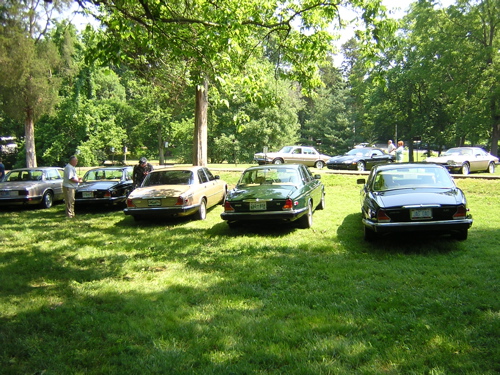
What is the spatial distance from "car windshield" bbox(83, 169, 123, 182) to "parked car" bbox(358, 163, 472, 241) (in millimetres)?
8470

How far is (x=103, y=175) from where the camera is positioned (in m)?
13.0

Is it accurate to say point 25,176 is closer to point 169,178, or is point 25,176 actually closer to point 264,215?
point 169,178

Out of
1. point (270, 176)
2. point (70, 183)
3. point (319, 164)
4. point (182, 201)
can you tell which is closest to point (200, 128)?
point (70, 183)

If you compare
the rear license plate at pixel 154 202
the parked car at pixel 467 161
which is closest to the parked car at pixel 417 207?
the rear license plate at pixel 154 202

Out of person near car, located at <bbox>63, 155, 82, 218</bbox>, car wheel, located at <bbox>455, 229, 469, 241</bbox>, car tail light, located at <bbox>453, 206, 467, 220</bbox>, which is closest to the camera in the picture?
car tail light, located at <bbox>453, 206, 467, 220</bbox>

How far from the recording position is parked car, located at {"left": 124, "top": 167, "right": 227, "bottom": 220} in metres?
9.46

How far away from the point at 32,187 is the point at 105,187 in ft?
8.50

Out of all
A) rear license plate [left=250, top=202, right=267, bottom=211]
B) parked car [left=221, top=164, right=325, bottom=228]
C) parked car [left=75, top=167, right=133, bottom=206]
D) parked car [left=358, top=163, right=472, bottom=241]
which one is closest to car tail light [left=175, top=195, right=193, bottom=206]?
parked car [left=221, top=164, right=325, bottom=228]

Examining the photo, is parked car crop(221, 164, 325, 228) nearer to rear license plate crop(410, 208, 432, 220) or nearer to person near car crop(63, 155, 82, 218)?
rear license plate crop(410, 208, 432, 220)

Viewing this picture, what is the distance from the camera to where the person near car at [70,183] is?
1088cm

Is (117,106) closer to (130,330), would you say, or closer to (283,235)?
(283,235)

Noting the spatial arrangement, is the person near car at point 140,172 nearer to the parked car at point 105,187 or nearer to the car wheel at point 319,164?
the parked car at point 105,187

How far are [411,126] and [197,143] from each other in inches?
1239

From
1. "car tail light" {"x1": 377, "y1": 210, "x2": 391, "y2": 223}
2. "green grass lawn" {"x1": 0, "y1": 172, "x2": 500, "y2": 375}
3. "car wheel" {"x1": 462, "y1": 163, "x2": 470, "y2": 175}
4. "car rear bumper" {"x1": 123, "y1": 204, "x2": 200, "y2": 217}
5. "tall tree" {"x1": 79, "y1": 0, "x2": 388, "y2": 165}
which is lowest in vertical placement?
"green grass lawn" {"x1": 0, "y1": 172, "x2": 500, "y2": 375}
